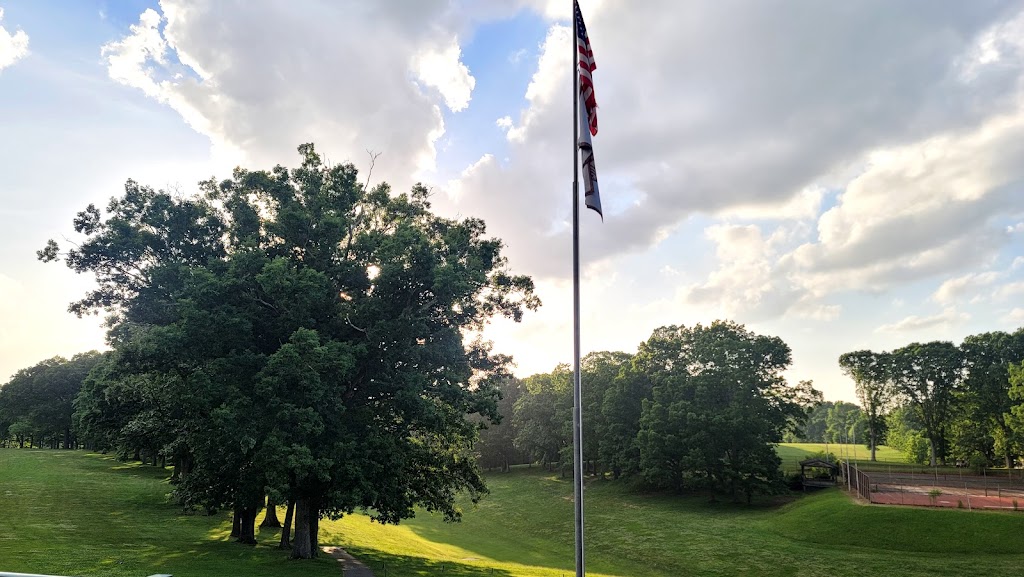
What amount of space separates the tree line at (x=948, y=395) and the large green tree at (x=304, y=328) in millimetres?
68488

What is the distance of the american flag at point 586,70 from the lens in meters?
16.5

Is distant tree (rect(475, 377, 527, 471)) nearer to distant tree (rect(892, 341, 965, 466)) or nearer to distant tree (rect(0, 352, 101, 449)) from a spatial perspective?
distant tree (rect(892, 341, 965, 466))

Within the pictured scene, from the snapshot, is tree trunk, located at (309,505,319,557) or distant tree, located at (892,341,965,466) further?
distant tree, located at (892,341,965,466)

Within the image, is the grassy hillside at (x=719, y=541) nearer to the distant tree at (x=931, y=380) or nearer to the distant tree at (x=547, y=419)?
the distant tree at (x=547, y=419)

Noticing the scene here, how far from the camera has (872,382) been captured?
3588 inches

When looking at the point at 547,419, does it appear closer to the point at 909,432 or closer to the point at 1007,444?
the point at 1007,444

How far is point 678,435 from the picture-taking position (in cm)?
6731

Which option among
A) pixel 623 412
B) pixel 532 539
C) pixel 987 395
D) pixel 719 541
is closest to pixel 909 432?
pixel 987 395

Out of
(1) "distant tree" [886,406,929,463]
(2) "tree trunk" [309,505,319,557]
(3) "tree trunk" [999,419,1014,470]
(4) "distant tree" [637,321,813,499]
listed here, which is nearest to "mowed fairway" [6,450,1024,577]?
(2) "tree trunk" [309,505,319,557]

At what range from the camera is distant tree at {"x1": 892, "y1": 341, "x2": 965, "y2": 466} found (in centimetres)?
8319

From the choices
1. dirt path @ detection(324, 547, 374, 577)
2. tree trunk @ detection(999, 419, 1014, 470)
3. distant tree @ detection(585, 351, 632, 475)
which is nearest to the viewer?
dirt path @ detection(324, 547, 374, 577)

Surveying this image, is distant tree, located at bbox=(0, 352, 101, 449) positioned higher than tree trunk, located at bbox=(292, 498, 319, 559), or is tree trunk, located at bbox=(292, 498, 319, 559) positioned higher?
distant tree, located at bbox=(0, 352, 101, 449)

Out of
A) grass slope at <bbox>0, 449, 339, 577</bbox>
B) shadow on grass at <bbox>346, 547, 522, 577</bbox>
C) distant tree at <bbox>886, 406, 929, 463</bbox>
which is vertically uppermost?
distant tree at <bbox>886, 406, 929, 463</bbox>

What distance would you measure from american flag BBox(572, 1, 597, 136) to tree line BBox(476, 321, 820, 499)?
53.8 metres
